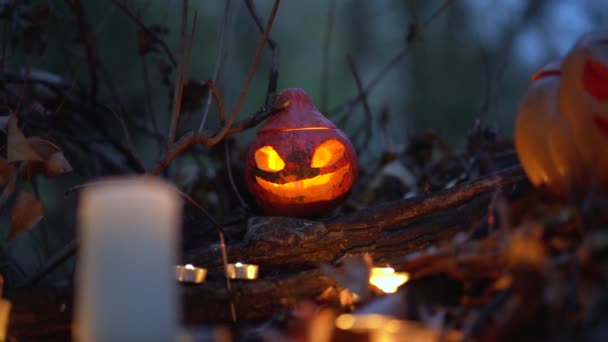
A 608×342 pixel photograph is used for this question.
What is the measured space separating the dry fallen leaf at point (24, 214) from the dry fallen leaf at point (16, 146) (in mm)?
70

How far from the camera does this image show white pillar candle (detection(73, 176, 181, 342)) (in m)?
0.60

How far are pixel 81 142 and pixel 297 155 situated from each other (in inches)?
35.0

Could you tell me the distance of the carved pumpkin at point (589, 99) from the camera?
89cm

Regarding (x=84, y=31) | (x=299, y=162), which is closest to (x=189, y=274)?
(x=299, y=162)

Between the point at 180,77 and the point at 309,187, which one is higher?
the point at 180,77

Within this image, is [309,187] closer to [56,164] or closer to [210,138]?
[210,138]

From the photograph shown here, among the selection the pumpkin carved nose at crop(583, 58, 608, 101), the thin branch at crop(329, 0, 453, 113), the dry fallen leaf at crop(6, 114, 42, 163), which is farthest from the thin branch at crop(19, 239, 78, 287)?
the thin branch at crop(329, 0, 453, 113)

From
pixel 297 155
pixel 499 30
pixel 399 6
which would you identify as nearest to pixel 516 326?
pixel 297 155

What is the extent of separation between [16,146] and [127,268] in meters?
0.63

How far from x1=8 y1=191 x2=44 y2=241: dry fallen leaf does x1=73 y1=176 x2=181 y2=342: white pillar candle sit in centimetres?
57

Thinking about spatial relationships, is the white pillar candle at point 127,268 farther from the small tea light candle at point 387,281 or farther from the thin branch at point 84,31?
the thin branch at point 84,31

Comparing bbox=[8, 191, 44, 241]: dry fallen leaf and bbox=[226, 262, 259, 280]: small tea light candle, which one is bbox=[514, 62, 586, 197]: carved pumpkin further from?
bbox=[8, 191, 44, 241]: dry fallen leaf

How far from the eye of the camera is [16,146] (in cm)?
110

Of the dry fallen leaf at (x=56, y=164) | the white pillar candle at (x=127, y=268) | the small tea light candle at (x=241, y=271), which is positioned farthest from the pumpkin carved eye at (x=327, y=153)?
the white pillar candle at (x=127, y=268)
